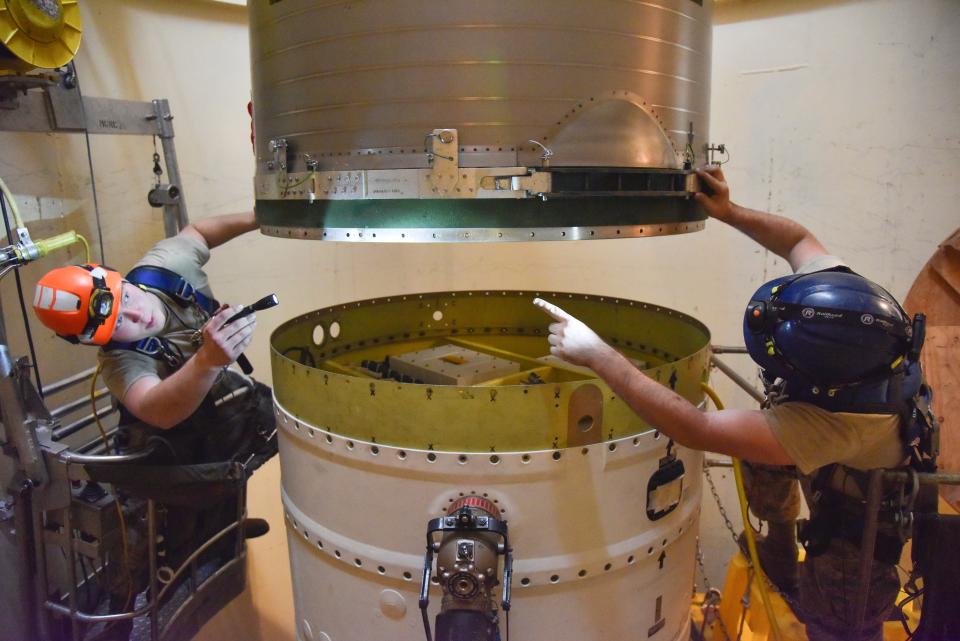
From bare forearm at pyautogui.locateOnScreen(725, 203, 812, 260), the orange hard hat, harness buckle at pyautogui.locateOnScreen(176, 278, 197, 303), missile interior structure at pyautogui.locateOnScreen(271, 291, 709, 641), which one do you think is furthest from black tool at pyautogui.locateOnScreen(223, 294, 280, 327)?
bare forearm at pyautogui.locateOnScreen(725, 203, 812, 260)

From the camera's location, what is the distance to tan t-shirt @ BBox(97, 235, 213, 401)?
197cm

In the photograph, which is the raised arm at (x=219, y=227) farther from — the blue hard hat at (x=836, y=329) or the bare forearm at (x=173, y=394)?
the blue hard hat at (x=836, y=329)

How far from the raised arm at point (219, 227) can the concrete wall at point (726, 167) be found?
67 centimetres

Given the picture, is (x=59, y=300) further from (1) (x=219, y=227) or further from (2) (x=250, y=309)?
(1) (x=219, y=227)

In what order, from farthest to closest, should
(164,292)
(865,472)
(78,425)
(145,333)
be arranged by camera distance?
(78,425), (164,292), (145,333), (865,472)

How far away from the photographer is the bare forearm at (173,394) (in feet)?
5.96

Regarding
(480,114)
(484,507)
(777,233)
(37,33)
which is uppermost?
(37,33)

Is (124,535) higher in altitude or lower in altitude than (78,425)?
lower

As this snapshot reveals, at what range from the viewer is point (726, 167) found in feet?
11.0

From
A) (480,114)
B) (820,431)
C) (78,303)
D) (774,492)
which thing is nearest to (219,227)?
(78,303)

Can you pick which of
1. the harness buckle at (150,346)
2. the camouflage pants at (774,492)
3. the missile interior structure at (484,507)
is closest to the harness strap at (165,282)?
the harness buckle at (150,346)

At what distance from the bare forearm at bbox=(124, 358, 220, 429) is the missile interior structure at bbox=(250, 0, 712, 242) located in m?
0.53

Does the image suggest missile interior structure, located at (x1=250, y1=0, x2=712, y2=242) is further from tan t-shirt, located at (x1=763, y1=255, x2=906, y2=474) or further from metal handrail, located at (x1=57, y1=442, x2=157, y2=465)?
metal handrail, located at (x1=57, y1=442, x2=157, y2=465)

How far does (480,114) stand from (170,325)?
135 centimetres
